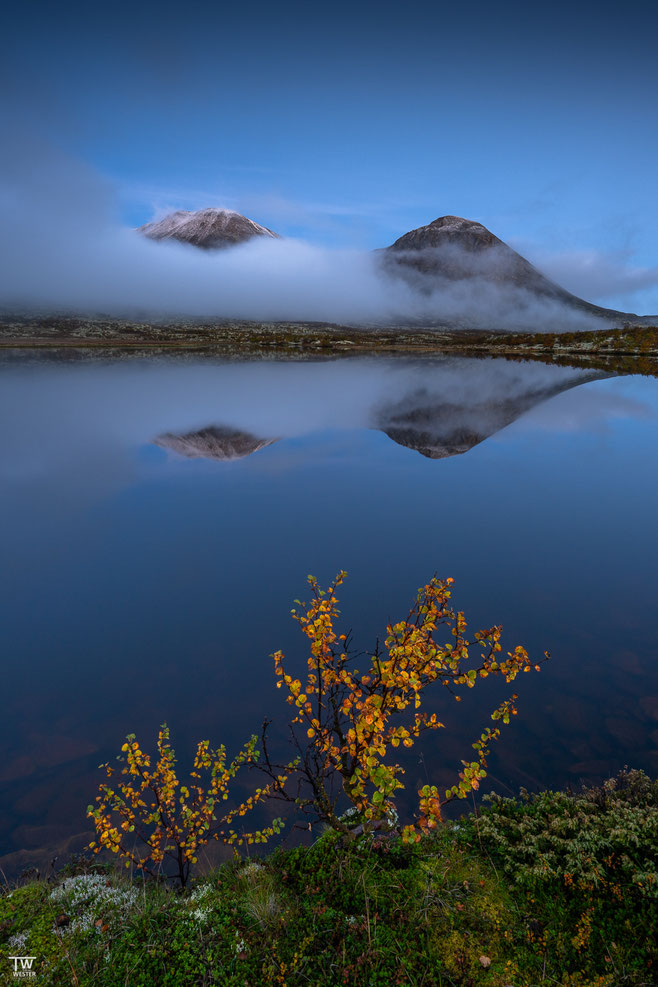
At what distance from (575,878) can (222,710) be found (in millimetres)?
7785

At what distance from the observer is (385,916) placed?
5.24 m

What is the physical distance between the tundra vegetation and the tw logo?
60 millimetres

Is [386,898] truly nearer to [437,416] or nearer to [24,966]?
[24,966]

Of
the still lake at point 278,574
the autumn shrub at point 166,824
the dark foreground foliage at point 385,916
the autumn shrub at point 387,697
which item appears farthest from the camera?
the still lake at point 278,574

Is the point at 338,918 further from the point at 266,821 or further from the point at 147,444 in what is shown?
the point at 147,444

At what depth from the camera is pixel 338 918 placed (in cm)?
519

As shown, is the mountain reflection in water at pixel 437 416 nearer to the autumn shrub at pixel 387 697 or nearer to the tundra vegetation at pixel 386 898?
the autumn shrub at pixel 387 697

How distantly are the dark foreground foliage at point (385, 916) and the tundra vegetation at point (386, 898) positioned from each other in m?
0.02

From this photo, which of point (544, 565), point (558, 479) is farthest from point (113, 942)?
point (558, 479)

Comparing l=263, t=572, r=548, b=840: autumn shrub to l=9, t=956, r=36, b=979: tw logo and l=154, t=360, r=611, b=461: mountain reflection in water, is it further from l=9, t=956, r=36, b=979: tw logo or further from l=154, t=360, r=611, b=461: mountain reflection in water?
l=154, t=360, r=611, b=461: mountain reflection in water

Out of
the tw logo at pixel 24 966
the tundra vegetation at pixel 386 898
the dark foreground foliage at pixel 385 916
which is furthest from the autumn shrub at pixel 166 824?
A: the tw logo at pixel 24 966

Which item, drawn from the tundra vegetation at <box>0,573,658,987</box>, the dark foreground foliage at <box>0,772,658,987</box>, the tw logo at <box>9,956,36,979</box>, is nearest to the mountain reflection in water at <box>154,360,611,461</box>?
the tundra vegetation at <box>0,573,658,987</box>

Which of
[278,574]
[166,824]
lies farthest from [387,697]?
[278,574]

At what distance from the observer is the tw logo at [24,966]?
4781 mm
